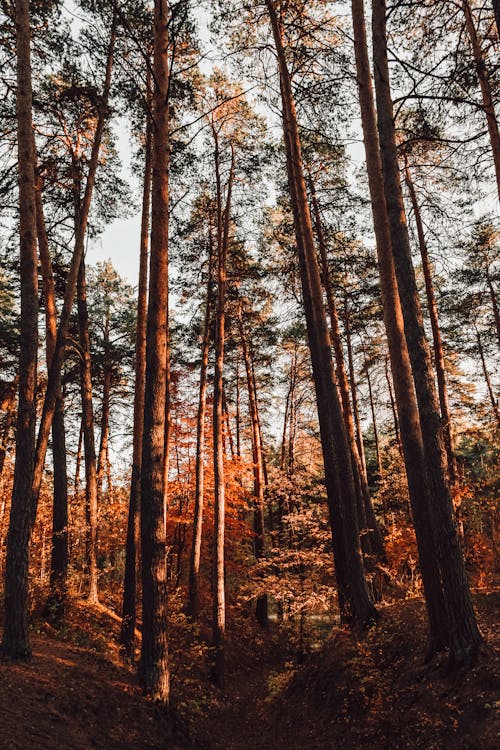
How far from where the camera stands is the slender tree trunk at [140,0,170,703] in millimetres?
6387

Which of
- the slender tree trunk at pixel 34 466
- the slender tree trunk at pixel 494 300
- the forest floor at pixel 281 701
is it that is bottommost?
the forest floor at pixel 281 701

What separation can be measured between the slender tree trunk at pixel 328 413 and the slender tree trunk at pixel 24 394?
5.27 m

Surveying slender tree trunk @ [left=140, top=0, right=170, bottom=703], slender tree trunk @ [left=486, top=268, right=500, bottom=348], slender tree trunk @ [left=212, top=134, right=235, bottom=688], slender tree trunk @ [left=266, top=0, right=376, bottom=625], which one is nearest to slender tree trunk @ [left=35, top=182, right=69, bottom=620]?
slender tree trunk @ [left=212, top=134, right=235, bottom=688]

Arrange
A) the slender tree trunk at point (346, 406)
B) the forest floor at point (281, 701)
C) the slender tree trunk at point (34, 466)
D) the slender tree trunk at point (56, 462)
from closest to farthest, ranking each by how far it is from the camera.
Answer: the forest floor at point (281, 701)
the slender tree trunk at point (34, 466)
the slender tree trunk at point (56, 462)
the slender tree trunk at point (346, 406)

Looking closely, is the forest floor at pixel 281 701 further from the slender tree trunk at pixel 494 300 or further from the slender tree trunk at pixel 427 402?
the slender tree trunk at pixel 494 300

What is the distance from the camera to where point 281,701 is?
887cm

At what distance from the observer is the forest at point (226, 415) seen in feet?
19.3

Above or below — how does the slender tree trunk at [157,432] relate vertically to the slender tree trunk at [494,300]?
below

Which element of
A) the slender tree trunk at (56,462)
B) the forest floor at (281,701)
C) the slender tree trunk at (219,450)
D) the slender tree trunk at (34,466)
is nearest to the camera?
the forest floor at (281,701)

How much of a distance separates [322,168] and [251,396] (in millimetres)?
8588

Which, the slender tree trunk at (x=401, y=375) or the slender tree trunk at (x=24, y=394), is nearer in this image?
the slender tree trunk at (x=24, y=394)

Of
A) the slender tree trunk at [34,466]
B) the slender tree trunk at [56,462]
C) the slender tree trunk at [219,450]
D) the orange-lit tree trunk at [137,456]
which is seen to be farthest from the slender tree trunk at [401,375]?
the slender tree trunk at [56,462]

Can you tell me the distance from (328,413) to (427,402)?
352 centimetres

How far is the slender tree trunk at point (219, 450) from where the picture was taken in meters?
10.9
